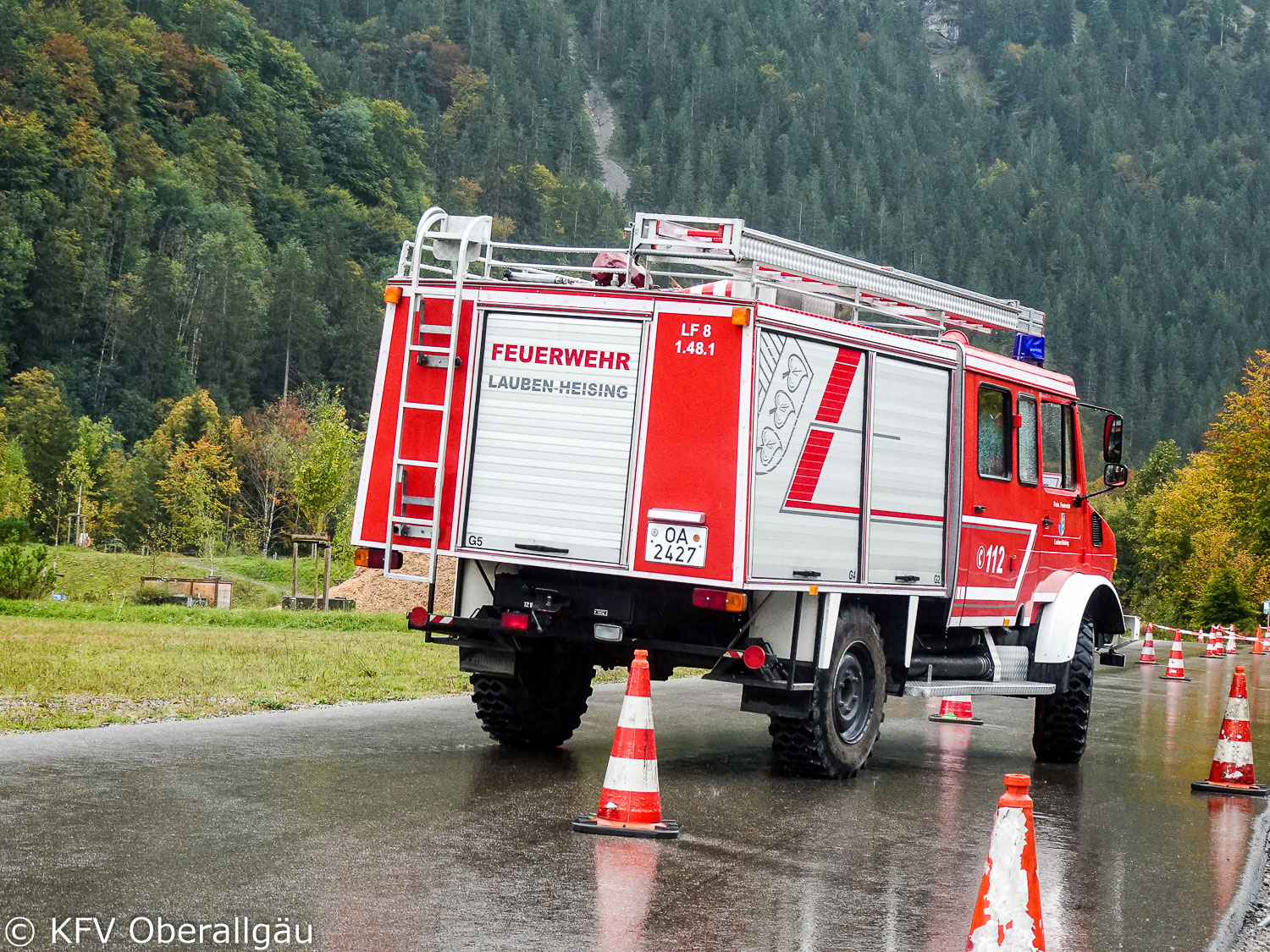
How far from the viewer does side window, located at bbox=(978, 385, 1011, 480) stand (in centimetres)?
1267

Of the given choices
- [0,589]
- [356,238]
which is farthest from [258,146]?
[0,589]

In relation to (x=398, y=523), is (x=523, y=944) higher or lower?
lower

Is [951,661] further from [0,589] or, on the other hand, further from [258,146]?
[258,146]

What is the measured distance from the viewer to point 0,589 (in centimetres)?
3055

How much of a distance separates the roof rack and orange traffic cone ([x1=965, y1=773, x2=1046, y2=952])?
16.6 feet

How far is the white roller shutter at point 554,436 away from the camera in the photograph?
1047cm

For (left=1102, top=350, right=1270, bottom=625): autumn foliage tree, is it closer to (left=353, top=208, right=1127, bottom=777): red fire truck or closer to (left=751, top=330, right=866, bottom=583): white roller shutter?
(left=353, top=208, right=1127, bottom=777): red fire truck

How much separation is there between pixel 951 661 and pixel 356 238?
137m

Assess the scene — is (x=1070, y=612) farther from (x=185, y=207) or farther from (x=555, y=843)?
(x=185, y=207)

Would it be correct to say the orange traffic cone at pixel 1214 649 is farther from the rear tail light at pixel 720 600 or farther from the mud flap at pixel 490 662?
the rear tail light at pixel 720 600

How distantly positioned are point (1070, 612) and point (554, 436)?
5.03 meters

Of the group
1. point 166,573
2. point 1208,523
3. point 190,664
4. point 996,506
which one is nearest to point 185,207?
point 166,573

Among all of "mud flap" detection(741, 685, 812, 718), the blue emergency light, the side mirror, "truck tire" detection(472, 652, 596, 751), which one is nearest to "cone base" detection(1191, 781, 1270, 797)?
"mud flap" detection(741, 685, 812, 718)

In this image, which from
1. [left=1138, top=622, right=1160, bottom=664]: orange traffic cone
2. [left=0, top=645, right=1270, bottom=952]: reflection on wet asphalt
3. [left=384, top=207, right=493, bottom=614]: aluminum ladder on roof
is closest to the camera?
[left=0, top=645, right=1270, bottom=952]: reflection on wet asphalt
